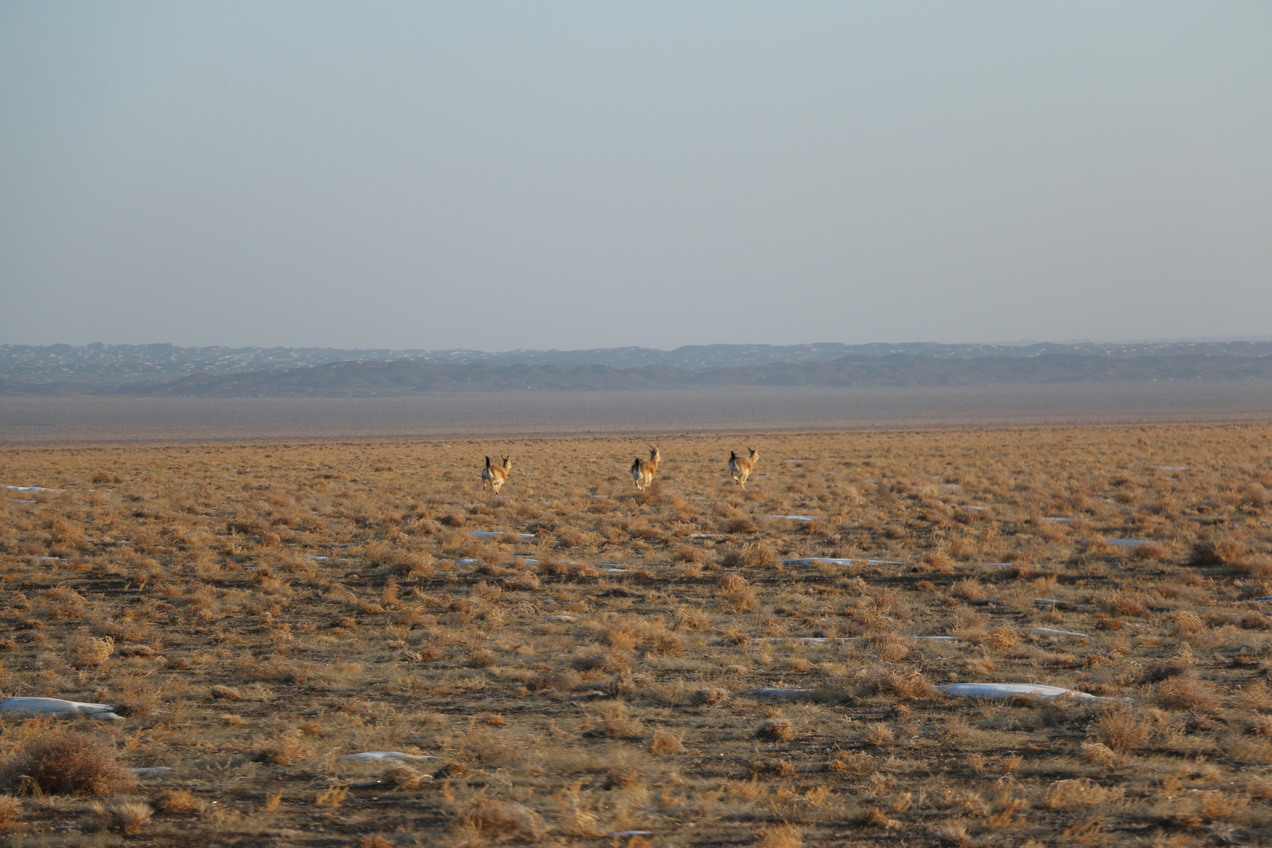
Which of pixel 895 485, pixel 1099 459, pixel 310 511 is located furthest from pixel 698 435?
pixel 310 511

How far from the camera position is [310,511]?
2469cm

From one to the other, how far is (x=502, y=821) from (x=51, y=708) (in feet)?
15.5

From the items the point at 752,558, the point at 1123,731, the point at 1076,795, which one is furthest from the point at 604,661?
the point at 752,558

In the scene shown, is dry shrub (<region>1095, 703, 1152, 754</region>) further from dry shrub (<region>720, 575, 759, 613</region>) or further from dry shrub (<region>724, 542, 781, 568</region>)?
dry shrub (<region>724, 542, 781, 568</region>)

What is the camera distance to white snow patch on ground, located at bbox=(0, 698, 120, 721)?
8789 millimetres

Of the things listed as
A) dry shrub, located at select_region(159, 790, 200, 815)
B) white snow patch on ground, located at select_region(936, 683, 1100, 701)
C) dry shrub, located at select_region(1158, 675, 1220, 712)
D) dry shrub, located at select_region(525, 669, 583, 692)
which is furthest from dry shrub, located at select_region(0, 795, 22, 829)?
dry shrub, located at select_region(1158, 675, 1220, 712)

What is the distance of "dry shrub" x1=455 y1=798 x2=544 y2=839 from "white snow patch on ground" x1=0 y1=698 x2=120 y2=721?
3.98m

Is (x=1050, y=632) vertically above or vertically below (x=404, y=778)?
below

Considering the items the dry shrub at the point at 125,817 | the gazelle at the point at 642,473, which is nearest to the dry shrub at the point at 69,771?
the dry shrub at the point at 125,817

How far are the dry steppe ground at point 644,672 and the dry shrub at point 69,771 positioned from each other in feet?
0.09

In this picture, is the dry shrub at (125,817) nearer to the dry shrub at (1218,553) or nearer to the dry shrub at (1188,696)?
the dry shrub at (1188,696)

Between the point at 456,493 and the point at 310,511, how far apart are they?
4.59 m

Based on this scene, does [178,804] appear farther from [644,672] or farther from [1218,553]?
[1218,553]

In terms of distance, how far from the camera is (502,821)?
20.4ft
